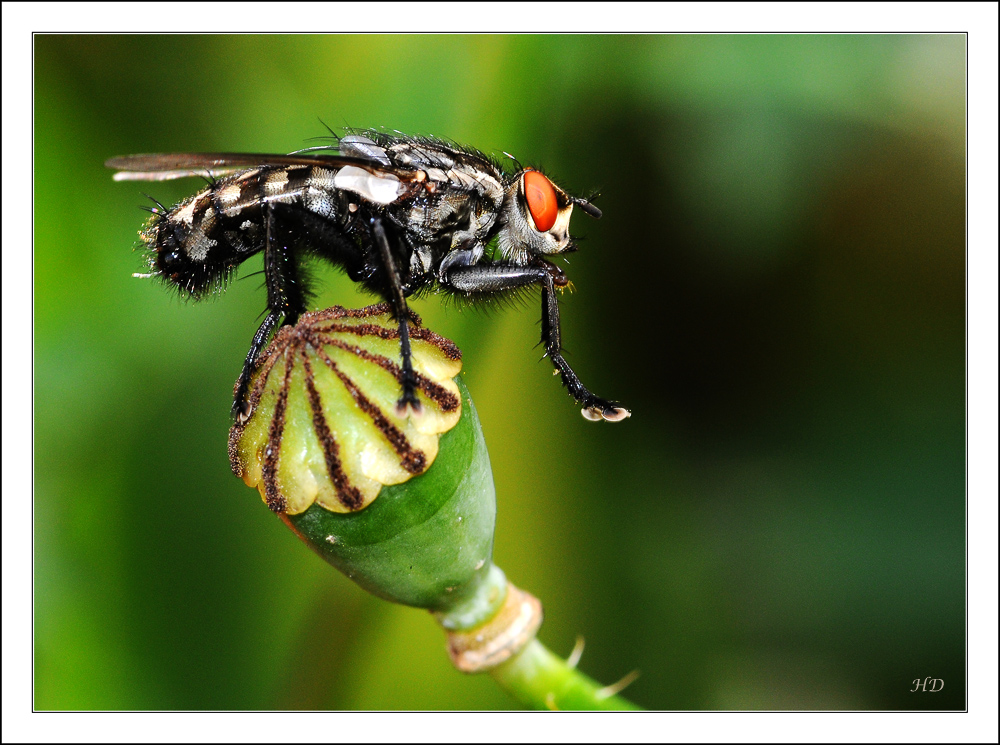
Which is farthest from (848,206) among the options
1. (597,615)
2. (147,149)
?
(147,149)

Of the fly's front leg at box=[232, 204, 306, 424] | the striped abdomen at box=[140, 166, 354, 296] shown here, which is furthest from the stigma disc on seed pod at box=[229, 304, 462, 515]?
the striped abdomen at box=[140, 166, 354, 296]

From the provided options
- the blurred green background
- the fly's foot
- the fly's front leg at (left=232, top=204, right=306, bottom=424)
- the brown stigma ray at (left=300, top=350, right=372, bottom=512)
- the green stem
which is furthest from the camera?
the blurred green background

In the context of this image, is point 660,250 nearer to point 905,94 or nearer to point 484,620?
point 905,94

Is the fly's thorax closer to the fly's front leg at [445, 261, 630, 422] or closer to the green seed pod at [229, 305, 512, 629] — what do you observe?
the fly's front leg at [445, 261, 630, 422]

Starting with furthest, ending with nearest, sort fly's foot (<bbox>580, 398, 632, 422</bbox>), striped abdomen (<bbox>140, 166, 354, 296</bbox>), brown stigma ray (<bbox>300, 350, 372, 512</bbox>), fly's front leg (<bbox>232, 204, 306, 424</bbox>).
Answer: fly's foot (<bbox>580, 398, 632, 422</bbox>) < striped abdomen (<bbox>140, 166, 354, 296</bbox>) < fly's front leg (<bbox>232, 204, 306, 424</bbox>) < brown stigma ray (<bbox>300, 350, 372, 512</bbox>)

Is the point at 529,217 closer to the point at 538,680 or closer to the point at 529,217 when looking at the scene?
the point at 529,217

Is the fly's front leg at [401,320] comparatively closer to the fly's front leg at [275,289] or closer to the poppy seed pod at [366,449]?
the poppy seed pod at [366,449]

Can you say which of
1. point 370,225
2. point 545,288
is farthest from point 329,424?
point 545,288
